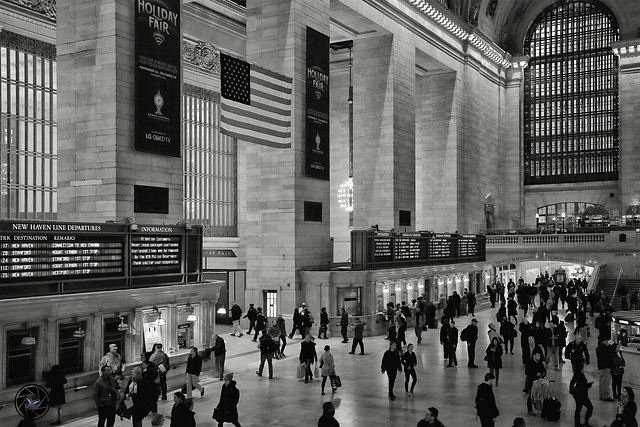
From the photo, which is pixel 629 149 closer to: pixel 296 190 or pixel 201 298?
pixel 296 190

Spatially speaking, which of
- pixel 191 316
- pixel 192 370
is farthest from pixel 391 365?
pixel 191 316

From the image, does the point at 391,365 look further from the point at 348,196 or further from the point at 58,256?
the point at 348,196

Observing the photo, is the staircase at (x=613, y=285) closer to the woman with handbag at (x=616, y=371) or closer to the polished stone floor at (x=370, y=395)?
the polished stone floor at (x=370, y=395)

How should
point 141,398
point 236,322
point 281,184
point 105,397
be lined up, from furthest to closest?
point 281,184 < point 236,322 < point 105,397 < point 141,398

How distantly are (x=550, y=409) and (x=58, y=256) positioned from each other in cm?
964

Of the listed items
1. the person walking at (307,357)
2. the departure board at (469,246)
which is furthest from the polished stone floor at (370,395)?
the departure board at (469,246)

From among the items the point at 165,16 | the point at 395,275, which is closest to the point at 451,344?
the point at 395,275

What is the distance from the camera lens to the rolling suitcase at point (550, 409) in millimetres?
12422

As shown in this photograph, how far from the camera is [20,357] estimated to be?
40.4 feet

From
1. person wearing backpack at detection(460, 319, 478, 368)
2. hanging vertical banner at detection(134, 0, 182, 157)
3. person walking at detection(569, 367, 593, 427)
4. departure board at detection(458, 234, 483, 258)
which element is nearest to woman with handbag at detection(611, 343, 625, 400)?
person walking at detection(569, 367, 593, 427)

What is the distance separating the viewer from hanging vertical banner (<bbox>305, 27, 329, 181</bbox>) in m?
24.8

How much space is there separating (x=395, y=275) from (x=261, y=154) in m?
6.73

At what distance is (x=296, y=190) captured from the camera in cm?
2417

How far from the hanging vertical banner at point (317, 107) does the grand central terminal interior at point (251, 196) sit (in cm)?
8
